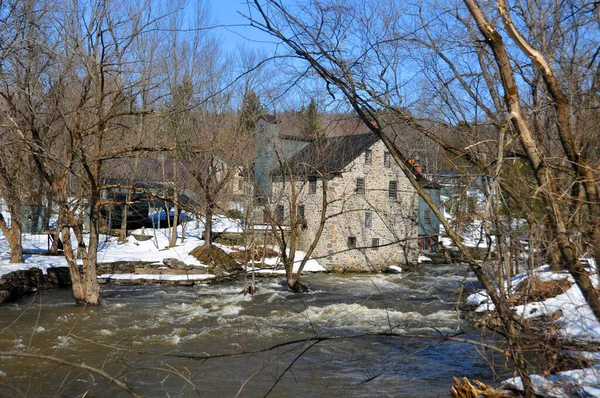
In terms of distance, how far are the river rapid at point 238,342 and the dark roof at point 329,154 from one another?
525cm

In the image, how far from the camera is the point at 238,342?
13.5 metres

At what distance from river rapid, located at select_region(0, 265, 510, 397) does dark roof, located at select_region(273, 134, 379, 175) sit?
5.25 m

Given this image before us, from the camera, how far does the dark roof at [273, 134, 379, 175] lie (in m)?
24.4

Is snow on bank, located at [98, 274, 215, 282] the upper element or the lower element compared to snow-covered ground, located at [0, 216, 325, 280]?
lower

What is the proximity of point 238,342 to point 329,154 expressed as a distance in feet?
43.7

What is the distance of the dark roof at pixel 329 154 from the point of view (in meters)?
24.4

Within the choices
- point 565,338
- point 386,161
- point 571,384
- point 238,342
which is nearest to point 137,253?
point 386,161

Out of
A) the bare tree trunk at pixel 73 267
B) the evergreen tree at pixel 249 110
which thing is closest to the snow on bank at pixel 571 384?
the bare tree trunk at pixel 73 267

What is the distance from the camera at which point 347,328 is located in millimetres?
15305

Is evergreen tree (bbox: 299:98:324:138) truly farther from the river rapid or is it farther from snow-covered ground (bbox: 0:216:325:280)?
the river rapid

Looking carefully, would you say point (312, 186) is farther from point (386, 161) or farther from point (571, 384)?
point (571, 384)

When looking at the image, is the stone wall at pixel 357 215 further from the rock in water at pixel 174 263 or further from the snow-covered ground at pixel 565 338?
the snow-covered ground at pixel 565 338

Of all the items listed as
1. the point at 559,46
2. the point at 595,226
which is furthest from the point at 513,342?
the point at 559,46

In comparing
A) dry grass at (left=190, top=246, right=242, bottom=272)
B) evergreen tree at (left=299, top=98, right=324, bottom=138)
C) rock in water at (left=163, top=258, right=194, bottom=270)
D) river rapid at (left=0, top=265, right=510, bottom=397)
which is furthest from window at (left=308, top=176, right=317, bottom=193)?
river rapid at (left=0, top=265, right=510, bottom=397)
